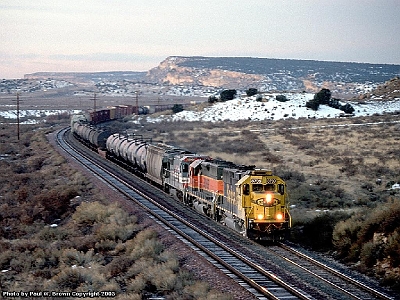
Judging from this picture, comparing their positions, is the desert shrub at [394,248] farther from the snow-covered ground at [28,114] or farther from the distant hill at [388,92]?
the snow-covered ground at [28,114]

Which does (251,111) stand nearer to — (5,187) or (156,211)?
(5,187)

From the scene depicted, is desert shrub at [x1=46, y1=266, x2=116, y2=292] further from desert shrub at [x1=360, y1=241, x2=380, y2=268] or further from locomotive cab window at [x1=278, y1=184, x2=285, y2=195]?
desert shrub at [x1=360, y1=241, x2=380, y2=268]

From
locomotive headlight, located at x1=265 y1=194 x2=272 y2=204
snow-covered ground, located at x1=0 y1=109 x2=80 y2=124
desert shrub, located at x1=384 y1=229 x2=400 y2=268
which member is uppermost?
locomotive headlight, located at x1=265 y1=194 x2=272 y2=204

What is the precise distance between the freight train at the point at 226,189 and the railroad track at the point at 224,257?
1.56 meters

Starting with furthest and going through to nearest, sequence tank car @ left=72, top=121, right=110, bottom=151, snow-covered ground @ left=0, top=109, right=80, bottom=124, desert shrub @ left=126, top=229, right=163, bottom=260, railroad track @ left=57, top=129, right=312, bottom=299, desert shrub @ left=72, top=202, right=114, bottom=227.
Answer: snow-covered ground @ left=0, top=109, right=80, bottom=124 → tank car @ left=72, top=121, right=110, bottom=151 → desert shrub @ left=72, top=202, right=114, bottom=227 → desert shrub @ left=126, top=229, right=163, bottom=260 → railroad track @ left=57, top=129, right=312, bottom=299

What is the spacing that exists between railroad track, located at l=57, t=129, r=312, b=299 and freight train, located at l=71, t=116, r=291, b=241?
1.56 m

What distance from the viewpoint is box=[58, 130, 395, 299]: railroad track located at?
1817cm

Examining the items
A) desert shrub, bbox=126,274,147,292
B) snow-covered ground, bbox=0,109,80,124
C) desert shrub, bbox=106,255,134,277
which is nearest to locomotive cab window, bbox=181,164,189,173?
desert shrub, bbox=106,255,134,277

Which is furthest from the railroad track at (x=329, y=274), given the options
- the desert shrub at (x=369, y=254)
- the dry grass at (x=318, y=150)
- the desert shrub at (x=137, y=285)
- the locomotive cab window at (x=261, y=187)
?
the dry grass at (x=318, y=150)

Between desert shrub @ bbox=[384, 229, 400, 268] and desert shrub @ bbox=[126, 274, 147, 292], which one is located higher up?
desert shrub @ bbox=[384, 229, 400, 268]

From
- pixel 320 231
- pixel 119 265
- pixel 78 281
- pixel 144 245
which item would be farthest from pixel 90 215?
pixel 320 231

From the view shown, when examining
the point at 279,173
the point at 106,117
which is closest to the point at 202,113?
the point at 106,117

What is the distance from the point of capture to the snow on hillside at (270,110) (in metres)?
108

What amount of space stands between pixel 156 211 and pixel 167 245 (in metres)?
8.27
